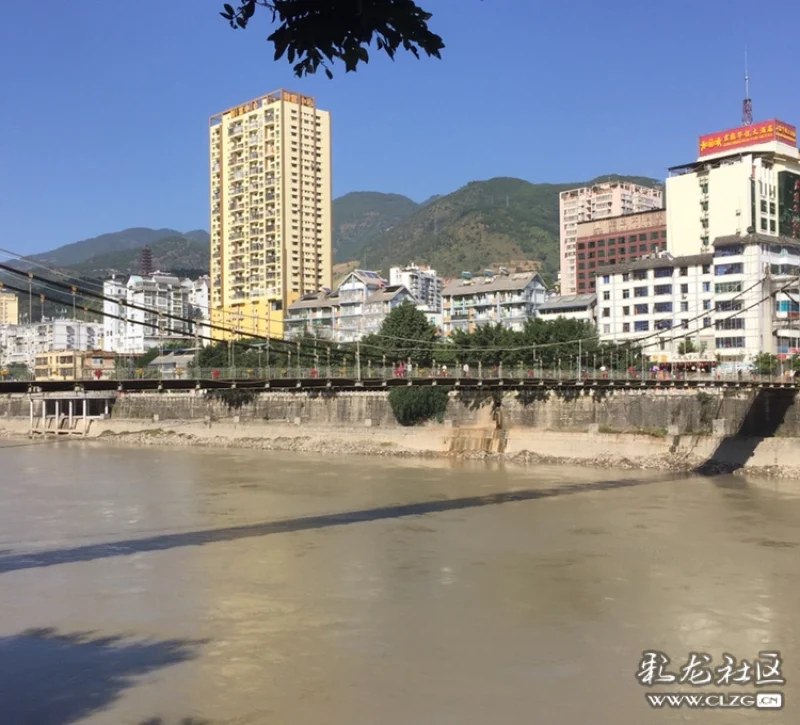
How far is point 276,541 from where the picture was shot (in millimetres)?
13781

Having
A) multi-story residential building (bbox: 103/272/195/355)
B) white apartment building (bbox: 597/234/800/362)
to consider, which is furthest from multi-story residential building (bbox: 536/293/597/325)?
multi-story residential building (bbox: 103/272/195/355)

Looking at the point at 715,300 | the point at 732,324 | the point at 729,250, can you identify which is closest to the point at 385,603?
the point at 732,324

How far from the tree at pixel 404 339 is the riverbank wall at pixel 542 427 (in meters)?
2.02

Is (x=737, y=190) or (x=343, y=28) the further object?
(x=737, y=190)

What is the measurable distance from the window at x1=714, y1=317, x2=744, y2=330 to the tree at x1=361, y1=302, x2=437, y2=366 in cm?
1187

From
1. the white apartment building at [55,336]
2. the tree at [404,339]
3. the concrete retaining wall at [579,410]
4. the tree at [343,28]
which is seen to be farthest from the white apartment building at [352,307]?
the tree at [343,28]

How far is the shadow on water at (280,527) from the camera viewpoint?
41.3 ft

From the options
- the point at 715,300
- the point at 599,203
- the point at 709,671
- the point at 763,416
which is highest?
the point at 599,203

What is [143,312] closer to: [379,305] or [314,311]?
[314,311]

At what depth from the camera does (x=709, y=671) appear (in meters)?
7.64

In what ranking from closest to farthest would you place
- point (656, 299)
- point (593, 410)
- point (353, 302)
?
point (593, 410), point (656, 299), point (353, 302)

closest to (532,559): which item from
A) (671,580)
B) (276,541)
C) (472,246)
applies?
(671,580)

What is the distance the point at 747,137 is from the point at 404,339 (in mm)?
19828

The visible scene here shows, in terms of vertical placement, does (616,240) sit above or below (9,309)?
above
